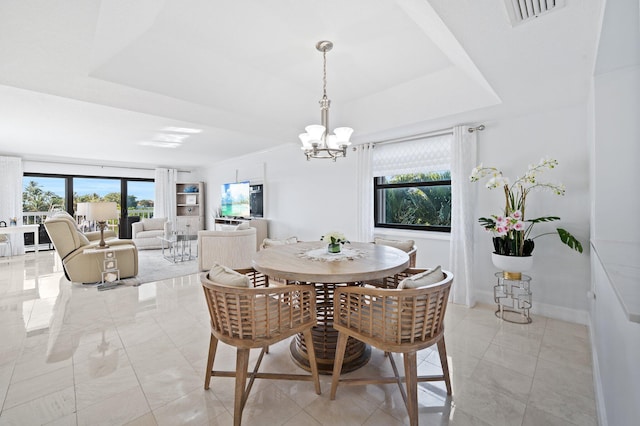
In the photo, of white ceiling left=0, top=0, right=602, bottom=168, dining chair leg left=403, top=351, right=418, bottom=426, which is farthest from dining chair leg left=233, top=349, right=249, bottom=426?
white ceiling left=0, top=0, right=602, bottom=168

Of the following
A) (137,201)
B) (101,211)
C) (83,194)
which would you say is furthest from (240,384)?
(137,201)

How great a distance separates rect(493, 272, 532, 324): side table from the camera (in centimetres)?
277

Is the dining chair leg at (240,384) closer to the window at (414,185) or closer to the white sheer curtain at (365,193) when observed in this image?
the white sheer curtain at (365,193)

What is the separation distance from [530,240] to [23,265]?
8076mm

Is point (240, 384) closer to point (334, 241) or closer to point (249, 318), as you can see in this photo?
point (249, 318)

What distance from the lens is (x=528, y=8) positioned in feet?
4.49

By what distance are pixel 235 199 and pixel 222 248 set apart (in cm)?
A: 277

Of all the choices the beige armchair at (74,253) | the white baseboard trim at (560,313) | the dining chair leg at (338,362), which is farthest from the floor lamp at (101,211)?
the white baseboard trim at (560,313)

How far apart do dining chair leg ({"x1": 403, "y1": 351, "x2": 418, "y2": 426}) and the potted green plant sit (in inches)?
72.0

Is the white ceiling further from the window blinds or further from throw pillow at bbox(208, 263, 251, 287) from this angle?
throw pillow at bbox(208, 263, 251, 287)

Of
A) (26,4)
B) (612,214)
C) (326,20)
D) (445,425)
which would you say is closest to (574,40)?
(612,214)

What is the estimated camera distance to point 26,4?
147cm

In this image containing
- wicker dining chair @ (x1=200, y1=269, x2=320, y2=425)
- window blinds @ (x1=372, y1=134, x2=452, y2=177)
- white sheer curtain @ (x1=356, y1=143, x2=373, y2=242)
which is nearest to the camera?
wicker dining chair @ (x1=200, y1=269, x2=320, y2=425)

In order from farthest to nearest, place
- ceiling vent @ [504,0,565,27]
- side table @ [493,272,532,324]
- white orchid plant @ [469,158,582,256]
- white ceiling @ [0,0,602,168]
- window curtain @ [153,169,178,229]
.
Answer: window curtain @ [153,169,178,229] < side table @ [493,272,532,324] < white orchid plant @ [469,158,582,256] < white ceiling @ [0,0,602,168] < ceiling vent @ [504,0,565,27]
